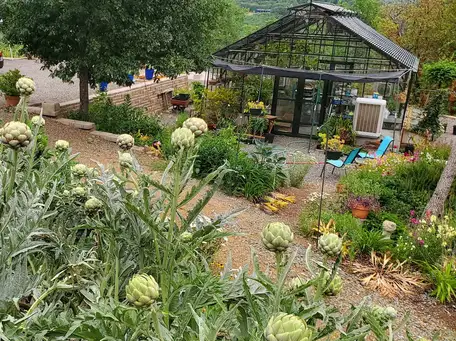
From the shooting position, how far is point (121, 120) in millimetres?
11078

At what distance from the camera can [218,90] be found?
546 inches

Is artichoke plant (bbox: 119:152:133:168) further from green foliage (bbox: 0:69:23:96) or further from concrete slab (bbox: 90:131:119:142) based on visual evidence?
green foliage (bbox: 0:69:23:96)

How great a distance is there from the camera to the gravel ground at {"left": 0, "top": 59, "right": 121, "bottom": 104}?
13737mm

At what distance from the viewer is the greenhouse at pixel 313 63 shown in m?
12.6

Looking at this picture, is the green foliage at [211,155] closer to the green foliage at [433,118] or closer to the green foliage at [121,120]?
the green foliage at [121,120]

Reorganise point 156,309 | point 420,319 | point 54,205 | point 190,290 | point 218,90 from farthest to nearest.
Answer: point 218,90
point 420,319
point 54,205
point 190,290
point 156,309

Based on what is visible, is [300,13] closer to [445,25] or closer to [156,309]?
[445,25]

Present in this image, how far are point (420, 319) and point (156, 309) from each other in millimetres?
4203

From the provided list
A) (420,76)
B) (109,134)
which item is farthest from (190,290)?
(420,76)

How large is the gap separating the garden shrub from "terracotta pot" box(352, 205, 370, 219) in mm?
5094

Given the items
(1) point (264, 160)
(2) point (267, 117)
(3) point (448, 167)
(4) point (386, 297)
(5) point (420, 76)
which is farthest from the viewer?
(5) point (420, 76)

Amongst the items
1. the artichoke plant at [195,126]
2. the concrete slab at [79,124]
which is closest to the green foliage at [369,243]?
the artichoke plant at [195,126]

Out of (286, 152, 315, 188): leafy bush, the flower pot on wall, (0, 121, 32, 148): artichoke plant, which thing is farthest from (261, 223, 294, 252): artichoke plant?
the flower pot on wall

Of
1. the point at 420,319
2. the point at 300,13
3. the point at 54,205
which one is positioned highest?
the point at 300,13
